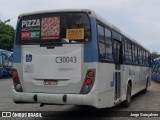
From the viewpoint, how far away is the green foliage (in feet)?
183

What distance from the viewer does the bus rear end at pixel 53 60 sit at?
900cm

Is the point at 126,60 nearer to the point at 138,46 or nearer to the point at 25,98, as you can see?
the point at 138,46

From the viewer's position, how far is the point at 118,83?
11891 mm

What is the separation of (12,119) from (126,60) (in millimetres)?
5284

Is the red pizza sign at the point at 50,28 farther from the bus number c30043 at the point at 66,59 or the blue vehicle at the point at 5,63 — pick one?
the blue vehicle at the point at 5,63

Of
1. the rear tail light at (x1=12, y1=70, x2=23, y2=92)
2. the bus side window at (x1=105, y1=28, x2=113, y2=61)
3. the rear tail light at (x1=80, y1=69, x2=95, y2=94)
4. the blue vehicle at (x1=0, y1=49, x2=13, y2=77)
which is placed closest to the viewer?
the rear tail light at (x1=80, y1=69, x2=95, y2=94)

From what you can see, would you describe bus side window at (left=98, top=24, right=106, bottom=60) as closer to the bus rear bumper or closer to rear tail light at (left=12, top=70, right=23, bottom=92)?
the bus rear bumper

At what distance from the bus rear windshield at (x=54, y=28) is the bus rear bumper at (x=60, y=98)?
142 cm

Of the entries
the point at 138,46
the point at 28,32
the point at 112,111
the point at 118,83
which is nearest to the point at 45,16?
the point at 28,32

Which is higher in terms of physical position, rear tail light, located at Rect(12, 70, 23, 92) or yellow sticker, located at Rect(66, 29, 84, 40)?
yellow sticker, located at Rect(66, 29, 84, 40)

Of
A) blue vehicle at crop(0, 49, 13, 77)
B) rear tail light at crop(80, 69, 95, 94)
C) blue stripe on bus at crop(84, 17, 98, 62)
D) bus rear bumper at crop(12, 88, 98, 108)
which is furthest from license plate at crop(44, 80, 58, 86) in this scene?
blue vehicle at crop(0, 49, 13, 77)

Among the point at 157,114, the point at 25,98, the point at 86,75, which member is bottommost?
the point at 157,114

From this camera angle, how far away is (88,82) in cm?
895

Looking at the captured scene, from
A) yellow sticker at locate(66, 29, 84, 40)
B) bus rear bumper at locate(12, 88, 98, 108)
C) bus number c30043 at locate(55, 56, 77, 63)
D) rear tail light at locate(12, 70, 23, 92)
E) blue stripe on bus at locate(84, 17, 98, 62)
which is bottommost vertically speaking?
bus rear bumper at locate(12, 88, 98, 108)
